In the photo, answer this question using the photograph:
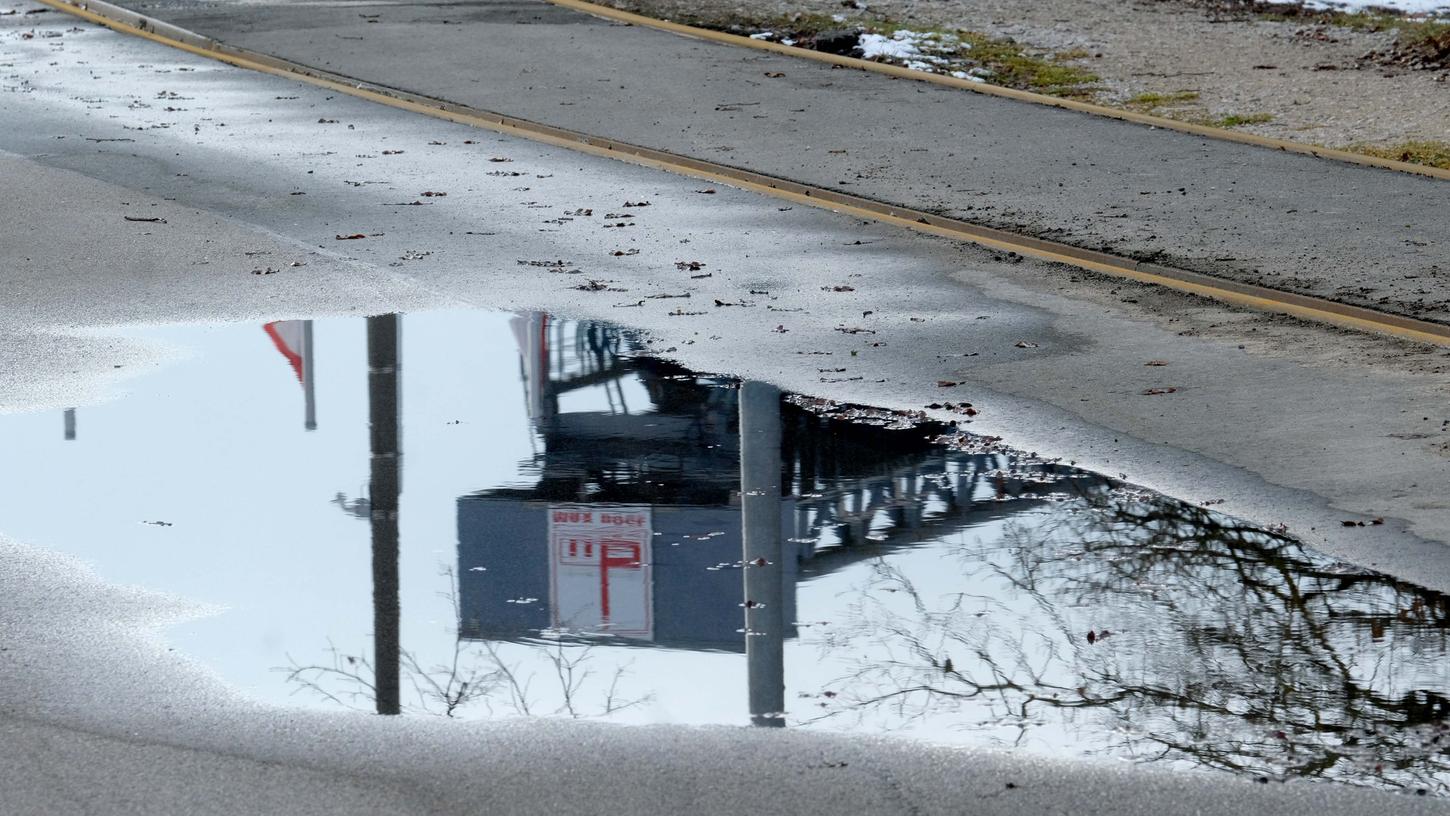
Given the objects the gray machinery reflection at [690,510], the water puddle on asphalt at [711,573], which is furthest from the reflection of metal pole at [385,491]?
the gray machinery reflection at [690,510]

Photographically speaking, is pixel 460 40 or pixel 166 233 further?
pixel 460 40

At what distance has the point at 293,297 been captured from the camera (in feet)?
33.6

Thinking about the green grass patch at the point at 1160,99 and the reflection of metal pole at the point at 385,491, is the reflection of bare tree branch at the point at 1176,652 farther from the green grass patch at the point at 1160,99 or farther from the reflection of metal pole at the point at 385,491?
the green grass patch at the point at 1160,99

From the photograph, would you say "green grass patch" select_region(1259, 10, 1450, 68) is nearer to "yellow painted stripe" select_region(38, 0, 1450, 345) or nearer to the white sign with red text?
"yellow painted stripe" select_region(38, 0, 1450, 345)

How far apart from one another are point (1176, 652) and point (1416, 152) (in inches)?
346

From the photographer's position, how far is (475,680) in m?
5.51

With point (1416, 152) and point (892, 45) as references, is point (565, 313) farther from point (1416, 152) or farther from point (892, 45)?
point (892, 45)

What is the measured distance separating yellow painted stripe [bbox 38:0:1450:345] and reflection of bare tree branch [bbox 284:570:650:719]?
534 cm

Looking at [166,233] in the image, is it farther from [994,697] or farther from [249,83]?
[994,697]

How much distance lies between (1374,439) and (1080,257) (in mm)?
3580

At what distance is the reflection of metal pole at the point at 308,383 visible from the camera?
8193 millimetres

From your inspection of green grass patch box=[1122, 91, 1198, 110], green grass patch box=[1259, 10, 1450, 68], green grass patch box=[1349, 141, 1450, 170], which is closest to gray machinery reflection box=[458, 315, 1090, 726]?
green grass patch box=[1349, 141, 1450, 170]

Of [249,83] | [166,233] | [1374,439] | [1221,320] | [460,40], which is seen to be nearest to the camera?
[1374,439]

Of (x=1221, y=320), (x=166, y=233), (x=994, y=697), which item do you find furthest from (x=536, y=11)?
(x=994, y=697)
